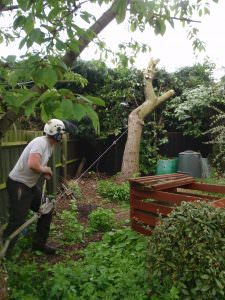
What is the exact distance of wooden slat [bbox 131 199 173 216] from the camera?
4.73 m

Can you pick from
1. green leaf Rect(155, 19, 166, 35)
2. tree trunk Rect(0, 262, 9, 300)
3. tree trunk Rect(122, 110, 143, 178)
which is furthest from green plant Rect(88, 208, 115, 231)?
tree trunk Rect(122, 110, 143, 178)

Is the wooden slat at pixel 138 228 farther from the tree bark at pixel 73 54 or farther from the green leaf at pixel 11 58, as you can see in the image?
the green leaf at pixel 11 58

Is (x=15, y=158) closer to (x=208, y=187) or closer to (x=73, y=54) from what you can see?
(x=208, y=187)

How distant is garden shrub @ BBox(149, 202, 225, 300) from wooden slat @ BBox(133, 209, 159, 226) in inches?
64.7

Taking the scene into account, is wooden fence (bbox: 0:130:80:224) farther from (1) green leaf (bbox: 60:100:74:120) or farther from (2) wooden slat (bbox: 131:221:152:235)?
(1) green leaf (bbox: 60:100:74:120)

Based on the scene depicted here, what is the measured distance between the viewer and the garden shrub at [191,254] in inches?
119

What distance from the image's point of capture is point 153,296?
316 centimetres

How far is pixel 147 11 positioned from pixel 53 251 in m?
3.25

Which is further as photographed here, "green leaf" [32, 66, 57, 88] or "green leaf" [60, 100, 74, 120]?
"green leaf" [32, 66, 57, 88]

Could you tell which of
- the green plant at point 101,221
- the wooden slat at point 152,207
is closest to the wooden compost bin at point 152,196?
the wooden slat at point 152,207

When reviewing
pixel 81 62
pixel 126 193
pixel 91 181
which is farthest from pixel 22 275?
pixel 81 62

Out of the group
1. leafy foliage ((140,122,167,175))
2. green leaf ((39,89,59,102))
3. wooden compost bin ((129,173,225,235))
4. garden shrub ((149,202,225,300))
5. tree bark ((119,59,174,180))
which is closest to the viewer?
green leaf ((39,89,59,102))

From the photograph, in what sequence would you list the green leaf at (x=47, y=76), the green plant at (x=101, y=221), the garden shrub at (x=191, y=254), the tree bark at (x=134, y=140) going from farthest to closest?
1. the tree bark at (x=134, y=140)
2. the green plant at (x=101, y=221)
3. the garden shrub at (x=191, y=254)
4. the green leaf at (x=47, y=76)

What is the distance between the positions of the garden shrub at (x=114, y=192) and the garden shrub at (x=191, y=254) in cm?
486
